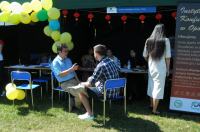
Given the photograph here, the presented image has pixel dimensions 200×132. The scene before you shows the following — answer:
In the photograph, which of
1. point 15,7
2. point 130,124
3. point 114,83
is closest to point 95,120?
point 130,124

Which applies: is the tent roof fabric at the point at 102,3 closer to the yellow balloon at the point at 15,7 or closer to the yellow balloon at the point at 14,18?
the yellow balloon at the point at 15,7

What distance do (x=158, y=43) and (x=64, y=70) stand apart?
170 centimetres

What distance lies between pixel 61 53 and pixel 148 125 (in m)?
1.95

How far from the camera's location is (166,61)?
19.5 feet

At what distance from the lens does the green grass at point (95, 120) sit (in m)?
5.38

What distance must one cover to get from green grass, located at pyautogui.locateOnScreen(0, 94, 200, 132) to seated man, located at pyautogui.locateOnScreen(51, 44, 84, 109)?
0.48 meters

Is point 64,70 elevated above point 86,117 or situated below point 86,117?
above

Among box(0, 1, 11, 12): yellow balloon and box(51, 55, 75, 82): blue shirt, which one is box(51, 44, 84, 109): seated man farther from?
box(0, 1, 11, 12): yellow balloon

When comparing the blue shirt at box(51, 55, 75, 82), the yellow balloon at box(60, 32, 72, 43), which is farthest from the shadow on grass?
the yellow balloon at box(60, 32, 72, 43)

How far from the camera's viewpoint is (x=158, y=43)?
5832mm

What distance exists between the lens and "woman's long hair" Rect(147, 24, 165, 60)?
5.83 metres

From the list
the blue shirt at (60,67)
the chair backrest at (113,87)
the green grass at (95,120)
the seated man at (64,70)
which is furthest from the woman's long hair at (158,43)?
the blue shirt at (60,67)

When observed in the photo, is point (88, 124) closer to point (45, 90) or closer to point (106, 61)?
point (106, 61)

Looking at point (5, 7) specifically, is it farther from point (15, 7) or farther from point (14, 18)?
point (14, 18)
